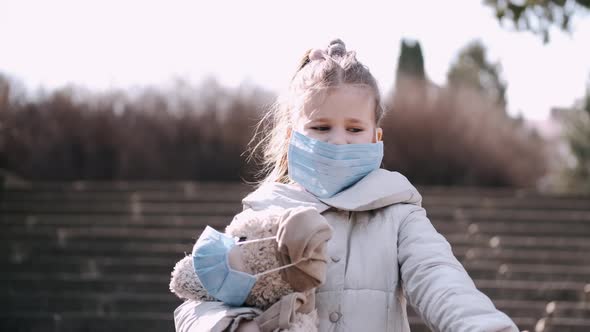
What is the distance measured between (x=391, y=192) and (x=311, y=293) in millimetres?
398

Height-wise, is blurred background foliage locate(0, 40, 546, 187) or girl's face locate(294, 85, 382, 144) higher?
girl's face locate(294, 85, 382, 144)

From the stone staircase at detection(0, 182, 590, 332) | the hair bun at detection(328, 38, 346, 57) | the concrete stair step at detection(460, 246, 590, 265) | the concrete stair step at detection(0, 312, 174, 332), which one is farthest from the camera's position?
the concrete stair step at detection(460, 246, 590, 265)

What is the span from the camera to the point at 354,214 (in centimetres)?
249

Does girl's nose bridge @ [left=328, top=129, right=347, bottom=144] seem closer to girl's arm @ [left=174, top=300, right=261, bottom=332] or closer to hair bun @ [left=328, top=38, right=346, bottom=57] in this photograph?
hair bun @ [left=328, top=38, right=346, bottom=57]

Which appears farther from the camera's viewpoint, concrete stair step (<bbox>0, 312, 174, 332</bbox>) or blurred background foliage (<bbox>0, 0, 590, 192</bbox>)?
blurred background foliage (<bbox>0, 0, 590, 192</bbox>)

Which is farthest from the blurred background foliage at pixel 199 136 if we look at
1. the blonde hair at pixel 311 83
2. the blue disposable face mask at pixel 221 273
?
the blue disposable face mask at pixel 221 273

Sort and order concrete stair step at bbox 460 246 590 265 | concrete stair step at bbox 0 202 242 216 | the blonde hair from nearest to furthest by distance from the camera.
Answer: the blonde hair
concrete stair step at bbox 460 246 590 265
concrete stair step at bbox 0 202 242 216

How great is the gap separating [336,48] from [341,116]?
0.34 metres

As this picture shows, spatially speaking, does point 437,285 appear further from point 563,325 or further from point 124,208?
point 124,208

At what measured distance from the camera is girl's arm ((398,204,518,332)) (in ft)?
6.66

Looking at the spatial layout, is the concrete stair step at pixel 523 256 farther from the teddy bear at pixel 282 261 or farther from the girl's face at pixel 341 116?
the teddy bear at pixel 282 261

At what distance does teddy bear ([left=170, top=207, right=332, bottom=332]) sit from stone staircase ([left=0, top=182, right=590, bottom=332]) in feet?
21.7

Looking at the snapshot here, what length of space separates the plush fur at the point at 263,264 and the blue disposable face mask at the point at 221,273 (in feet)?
0.06

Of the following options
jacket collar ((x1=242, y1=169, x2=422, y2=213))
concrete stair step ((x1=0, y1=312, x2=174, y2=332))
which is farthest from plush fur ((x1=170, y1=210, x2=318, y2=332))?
concrete stair step ((x1=0, y1=312, x2=174, y2=332))
